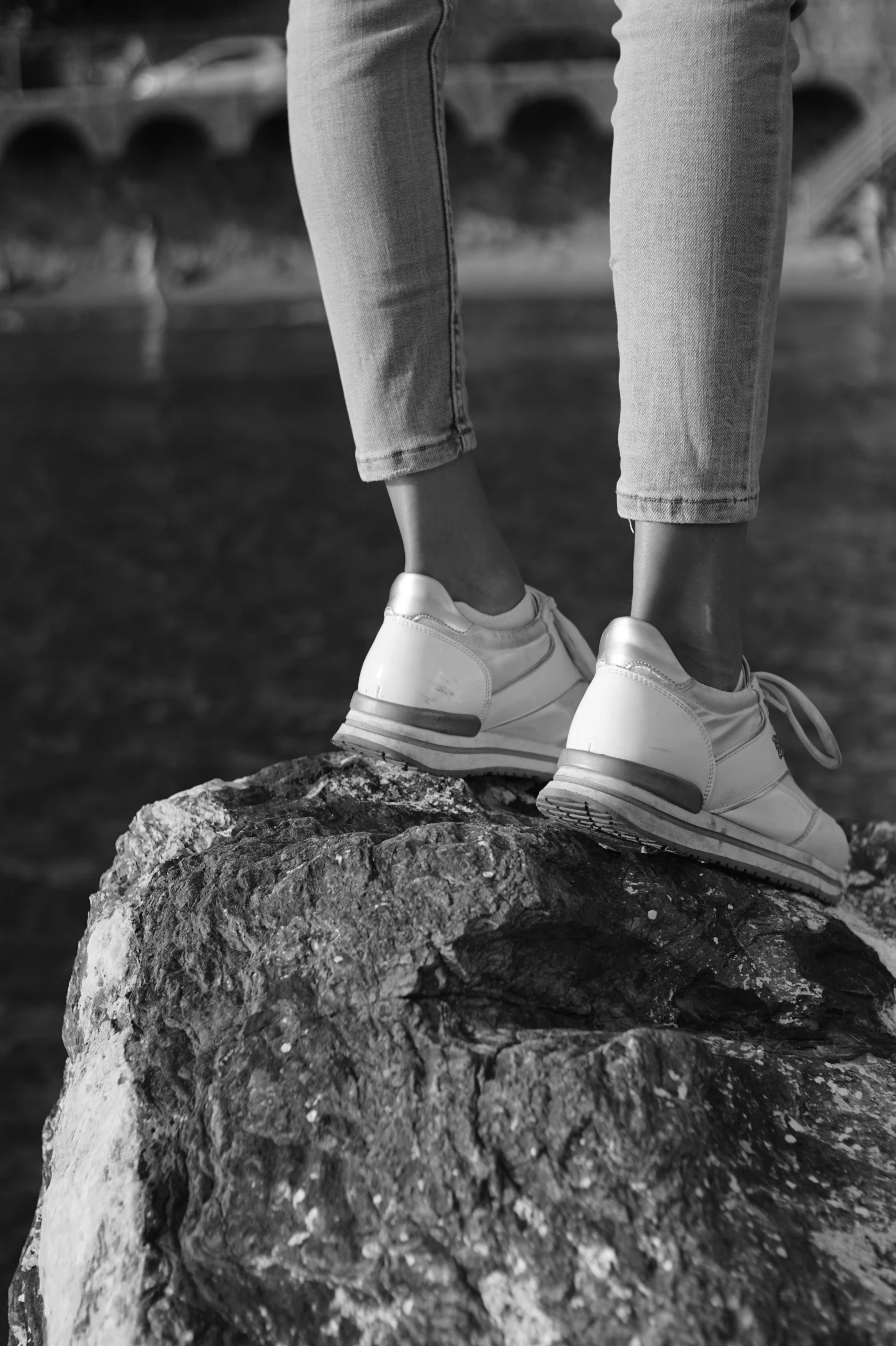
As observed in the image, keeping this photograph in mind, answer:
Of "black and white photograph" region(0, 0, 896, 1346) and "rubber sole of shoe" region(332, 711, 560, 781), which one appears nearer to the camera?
"black and white photograph" region(0, 0, 896, 1346)

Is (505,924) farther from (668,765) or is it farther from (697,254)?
(697,254)

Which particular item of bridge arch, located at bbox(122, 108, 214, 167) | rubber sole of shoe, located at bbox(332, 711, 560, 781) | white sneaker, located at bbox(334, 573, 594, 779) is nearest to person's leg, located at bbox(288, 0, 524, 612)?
white sneaker, located at bbox(334, 573, 594, 779)

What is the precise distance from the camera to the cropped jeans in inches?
45.1

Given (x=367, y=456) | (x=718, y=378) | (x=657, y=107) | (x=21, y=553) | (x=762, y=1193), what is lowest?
(x=21, y=553)

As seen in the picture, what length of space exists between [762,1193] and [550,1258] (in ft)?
0.55

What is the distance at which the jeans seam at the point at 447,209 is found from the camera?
1289mm

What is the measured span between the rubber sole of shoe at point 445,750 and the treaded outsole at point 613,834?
0.16 metres

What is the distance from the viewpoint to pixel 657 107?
1.15 metres

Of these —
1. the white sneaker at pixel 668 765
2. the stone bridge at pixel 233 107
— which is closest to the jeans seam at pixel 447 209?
the white sneaker at pixel 668 765

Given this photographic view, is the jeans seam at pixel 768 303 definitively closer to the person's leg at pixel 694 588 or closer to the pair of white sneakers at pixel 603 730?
the person's leg at pixel 694 588

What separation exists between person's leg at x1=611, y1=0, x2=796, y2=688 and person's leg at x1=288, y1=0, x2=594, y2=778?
19 cm

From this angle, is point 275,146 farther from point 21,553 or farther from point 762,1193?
point 762,1193

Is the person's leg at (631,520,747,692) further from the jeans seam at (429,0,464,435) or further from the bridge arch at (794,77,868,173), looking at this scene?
the bridge arch at (794,77,868,173)

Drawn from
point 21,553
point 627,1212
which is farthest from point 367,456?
point 21,553
